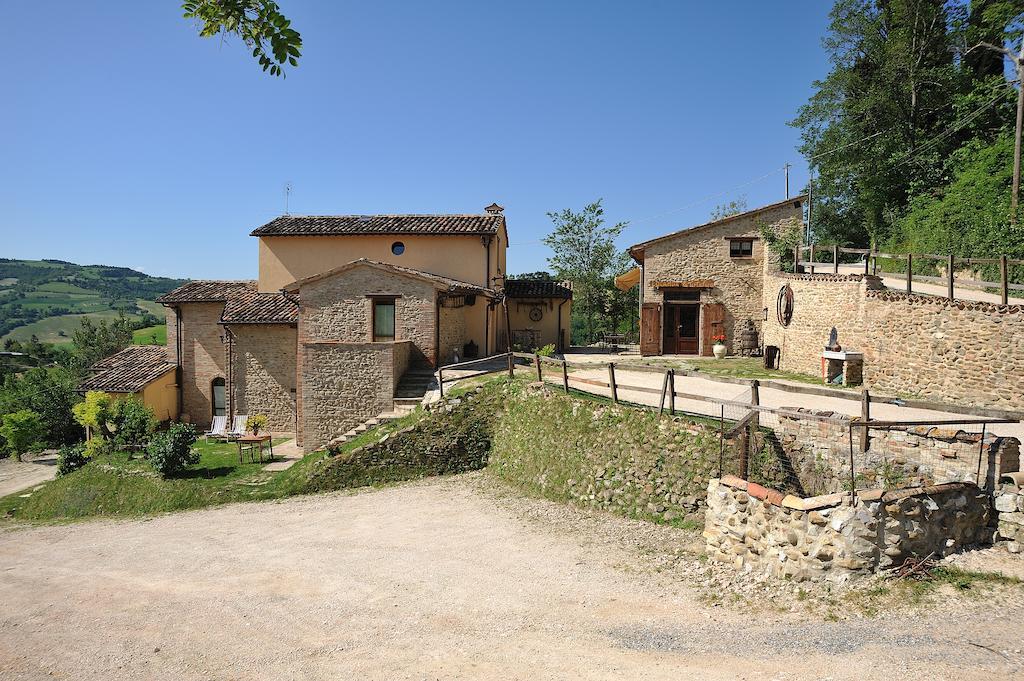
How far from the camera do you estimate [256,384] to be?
2166 cm

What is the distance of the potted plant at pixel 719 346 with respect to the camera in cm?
2194

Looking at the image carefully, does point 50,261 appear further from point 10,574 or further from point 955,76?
point 955,76

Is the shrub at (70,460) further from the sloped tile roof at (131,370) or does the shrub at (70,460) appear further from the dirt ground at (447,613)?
the dirt ground at (447,613)

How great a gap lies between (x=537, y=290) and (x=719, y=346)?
10072 mm

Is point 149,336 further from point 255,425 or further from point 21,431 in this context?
point 255,425

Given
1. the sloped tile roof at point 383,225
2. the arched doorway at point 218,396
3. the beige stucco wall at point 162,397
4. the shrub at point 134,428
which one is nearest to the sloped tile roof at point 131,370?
the beige stucco wall at point 162,397

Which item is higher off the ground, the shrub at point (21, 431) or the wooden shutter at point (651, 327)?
the wooden shutter at point (651, 327)

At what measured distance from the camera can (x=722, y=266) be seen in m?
22.6

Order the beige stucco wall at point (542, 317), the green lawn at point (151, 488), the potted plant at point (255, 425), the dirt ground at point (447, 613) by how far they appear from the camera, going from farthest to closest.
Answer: the beige stucco wall at point (542, 317) < the potted plant at point (255, 425) < the green lawn at point (151, 488) < the dirt ground at point (447, 613)

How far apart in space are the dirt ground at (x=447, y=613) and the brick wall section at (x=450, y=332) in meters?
8.51

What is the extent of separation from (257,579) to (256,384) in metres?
13.8

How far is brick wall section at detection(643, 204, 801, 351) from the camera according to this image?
2245cm

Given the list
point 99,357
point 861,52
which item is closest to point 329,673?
point 861,52

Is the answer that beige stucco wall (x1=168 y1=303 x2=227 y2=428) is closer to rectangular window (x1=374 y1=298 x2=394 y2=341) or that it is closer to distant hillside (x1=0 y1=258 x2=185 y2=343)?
rectangular window (x1=374 y1=298 x2=394 y2=341)
